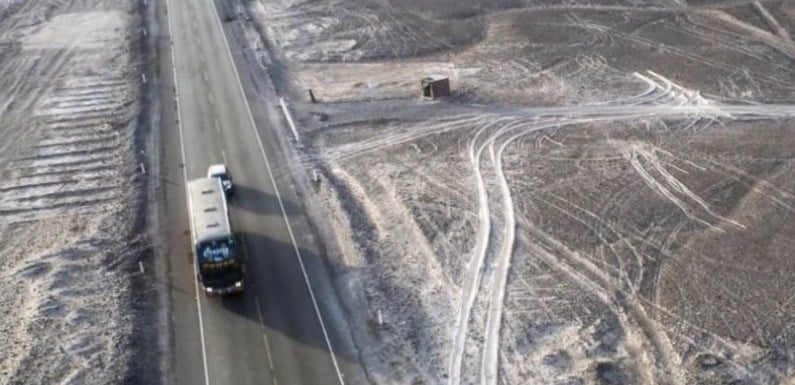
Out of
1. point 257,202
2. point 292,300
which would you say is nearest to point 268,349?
point 292,300

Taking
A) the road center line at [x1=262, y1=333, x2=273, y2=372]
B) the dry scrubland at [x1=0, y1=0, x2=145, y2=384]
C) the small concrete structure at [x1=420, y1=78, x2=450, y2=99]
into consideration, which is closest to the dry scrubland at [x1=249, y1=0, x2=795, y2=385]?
the small concrete structure at [x1=420, y1=78, x2=450, y2=99]

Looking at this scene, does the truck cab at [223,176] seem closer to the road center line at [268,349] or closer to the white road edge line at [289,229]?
the white road edge line at [289,229]

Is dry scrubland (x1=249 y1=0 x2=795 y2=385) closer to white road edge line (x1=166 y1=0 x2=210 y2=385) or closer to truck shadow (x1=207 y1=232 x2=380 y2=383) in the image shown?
truck shadow (x1=207 y1=232 x2=380 y2=383)

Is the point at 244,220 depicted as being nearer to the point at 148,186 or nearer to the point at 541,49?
the point at 148,186

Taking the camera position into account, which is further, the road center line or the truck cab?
the truck cab

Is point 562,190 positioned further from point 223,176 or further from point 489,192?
point 223,176

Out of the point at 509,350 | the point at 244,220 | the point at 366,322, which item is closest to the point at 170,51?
the point at 244,220

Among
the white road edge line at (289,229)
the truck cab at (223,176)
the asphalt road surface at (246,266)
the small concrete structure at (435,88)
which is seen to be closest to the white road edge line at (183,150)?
the asphalt road surface at (246,266)
